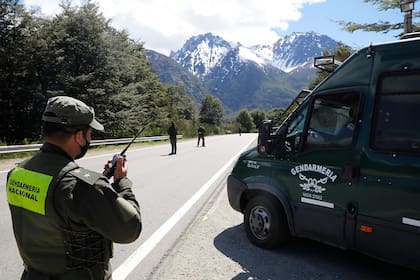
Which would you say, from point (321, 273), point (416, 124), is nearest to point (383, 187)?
point (416, 124)

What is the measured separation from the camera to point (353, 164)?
386 centimetres

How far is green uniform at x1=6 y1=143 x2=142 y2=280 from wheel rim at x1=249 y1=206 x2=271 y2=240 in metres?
3.15

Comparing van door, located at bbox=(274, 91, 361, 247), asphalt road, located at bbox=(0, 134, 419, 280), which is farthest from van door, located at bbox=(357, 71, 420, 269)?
asphalt road, located at bbox=(0, 134, 419, 280)

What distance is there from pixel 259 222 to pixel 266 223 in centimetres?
11

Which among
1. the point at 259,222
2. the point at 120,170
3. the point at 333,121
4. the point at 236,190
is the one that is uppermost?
the point at 333,121

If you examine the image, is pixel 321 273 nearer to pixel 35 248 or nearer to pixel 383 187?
pixel 383 187

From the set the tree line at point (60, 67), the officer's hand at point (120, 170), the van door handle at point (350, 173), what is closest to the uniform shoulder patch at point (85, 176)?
the officer's hand at point (120, 170)

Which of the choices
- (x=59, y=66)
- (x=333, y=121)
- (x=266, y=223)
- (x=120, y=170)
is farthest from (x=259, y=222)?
(x=59, y=66)

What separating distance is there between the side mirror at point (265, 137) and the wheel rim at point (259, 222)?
2.69 feet

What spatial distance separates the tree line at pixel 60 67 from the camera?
28.4 metres

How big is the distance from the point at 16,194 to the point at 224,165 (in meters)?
12.9

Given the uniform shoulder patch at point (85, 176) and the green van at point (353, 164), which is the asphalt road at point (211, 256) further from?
the uniform shoulder patch at point (85, 176)

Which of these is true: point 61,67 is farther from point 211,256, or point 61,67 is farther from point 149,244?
point 211,256

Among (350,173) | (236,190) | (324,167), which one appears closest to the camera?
(350,173)
